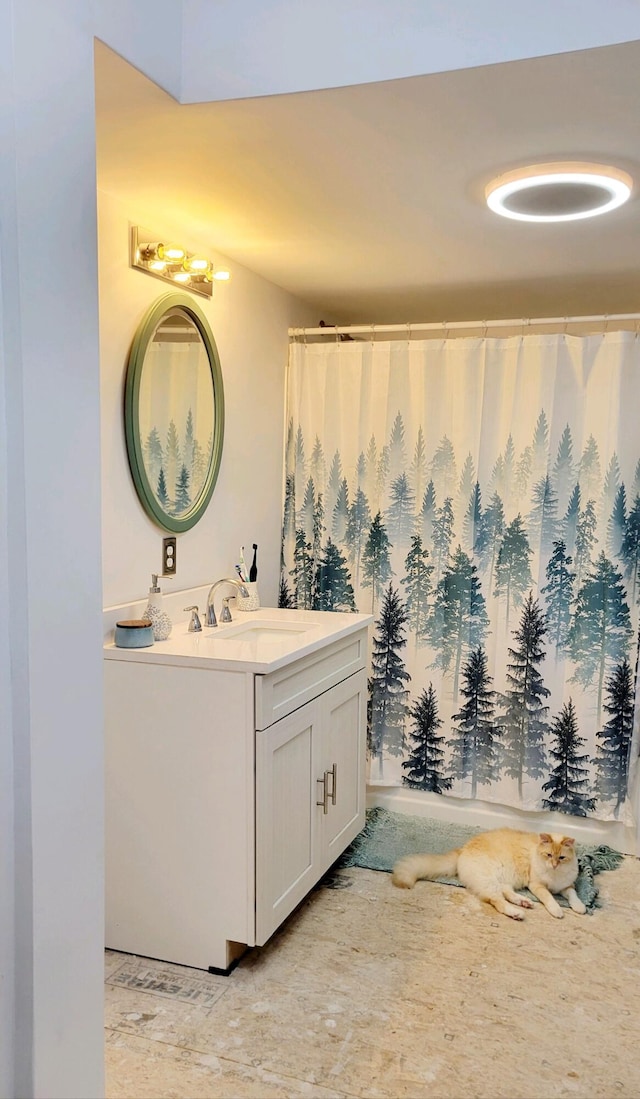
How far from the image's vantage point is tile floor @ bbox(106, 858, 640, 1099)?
74.4 inches

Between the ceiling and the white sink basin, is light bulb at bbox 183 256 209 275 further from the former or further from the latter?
the white sink basin

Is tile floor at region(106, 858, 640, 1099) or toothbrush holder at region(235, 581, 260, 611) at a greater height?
toothbrush holder at region(235, 581, 260, 611)

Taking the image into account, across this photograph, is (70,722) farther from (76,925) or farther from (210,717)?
(210,717)

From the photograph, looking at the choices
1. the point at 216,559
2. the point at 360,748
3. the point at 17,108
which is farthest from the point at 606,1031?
the point at 17,108

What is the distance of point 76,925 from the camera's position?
4.68 feet

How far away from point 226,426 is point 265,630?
78 centimetres

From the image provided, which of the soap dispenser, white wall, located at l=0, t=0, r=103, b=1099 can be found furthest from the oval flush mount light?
the soap dispenser

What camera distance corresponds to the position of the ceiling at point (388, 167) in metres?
1.68

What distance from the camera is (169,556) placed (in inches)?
108

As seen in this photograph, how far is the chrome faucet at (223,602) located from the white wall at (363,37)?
1.57m

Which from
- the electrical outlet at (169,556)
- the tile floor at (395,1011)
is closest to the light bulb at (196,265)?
the electrical outlet at (169,556)

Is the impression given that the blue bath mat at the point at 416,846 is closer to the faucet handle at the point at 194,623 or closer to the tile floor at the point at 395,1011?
the tile floor at the point at 395,1011

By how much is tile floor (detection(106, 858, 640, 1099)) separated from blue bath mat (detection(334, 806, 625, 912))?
21cm

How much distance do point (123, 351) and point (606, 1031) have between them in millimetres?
2276
